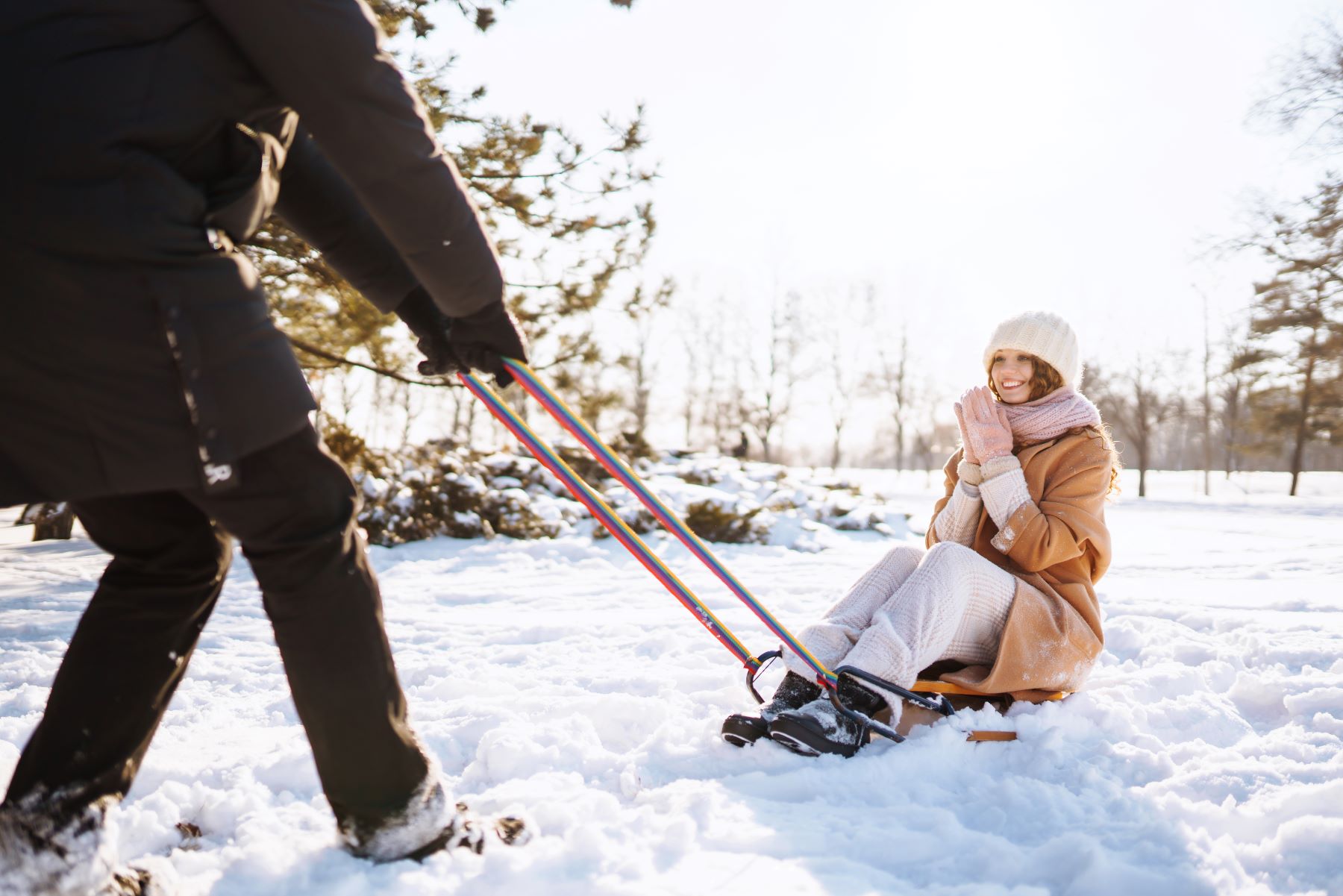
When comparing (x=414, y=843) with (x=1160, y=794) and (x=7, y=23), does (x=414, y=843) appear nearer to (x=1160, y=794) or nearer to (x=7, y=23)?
(x=7, y=23)

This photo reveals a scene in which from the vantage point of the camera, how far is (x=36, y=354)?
3.54ft

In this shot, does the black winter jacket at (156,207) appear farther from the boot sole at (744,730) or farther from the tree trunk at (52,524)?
the tree trunk at (52,524)

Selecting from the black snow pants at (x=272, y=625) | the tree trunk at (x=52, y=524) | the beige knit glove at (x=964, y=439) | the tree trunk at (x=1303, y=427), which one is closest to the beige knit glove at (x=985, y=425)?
the beige knit glove at (x=964, y=439)

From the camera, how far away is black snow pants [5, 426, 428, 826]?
4.14 feet

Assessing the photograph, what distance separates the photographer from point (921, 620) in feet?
7.77

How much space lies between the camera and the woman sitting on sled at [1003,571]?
2344 mm

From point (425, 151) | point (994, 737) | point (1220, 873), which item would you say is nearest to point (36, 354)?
point (425, 151)

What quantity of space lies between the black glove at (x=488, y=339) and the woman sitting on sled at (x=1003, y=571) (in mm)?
1204

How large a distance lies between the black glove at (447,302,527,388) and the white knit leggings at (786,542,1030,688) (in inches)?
48.8

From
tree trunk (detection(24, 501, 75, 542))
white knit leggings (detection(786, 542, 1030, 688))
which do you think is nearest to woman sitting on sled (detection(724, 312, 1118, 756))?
white knit leggings (detection(786, 542, 1030, 688))

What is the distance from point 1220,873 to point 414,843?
4.84ft

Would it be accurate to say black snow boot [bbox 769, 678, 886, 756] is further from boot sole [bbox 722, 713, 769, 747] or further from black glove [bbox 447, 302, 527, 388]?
black glove [bbox 447, 302, 527, 388]

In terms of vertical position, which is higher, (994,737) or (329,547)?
(329,547)

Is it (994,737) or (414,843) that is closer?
(414,843)
